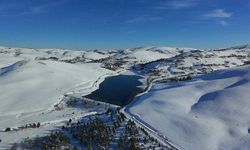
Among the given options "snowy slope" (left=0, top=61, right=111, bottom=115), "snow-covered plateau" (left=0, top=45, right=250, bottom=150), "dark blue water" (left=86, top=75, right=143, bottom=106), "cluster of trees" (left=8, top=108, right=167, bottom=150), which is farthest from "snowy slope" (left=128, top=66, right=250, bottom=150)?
"snowy slope" (left=0, top=61, right=111, bottom=115)

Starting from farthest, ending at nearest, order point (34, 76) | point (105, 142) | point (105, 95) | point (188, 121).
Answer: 1. point (34, 76)
2. point (105, 95)
3. point (188, 121)
4. point (105, 142)

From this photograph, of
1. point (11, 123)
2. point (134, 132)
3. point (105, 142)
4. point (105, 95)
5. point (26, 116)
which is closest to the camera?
point (105, 142)

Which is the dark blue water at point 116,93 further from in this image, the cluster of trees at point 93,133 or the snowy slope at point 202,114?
the cluster of trees at point 93,133

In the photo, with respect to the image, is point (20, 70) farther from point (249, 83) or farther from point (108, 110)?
point (249, 83)

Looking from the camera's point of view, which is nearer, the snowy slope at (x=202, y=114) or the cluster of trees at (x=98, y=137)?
the cluster of trees at (x=98, y=137)

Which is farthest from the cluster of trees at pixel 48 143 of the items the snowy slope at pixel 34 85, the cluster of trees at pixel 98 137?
the snowy slope at pixel 34 85

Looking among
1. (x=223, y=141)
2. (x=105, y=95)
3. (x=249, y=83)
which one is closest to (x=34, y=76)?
(x=105, y=95)

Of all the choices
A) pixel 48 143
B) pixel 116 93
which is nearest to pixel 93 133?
pixel 48 143

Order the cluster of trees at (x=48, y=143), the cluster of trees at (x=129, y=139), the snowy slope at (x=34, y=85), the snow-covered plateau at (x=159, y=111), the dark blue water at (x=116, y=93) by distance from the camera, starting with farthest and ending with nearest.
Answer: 1. the dark blue water at (x=116, y=93)
2. the snowy slope at (x=34, y=85)
3. the snow-covered plateau at (x=159, y=111)
4. the cluster of trees at (x=48, y=143)
5. the cluster of trees at (x=129, y=139)
